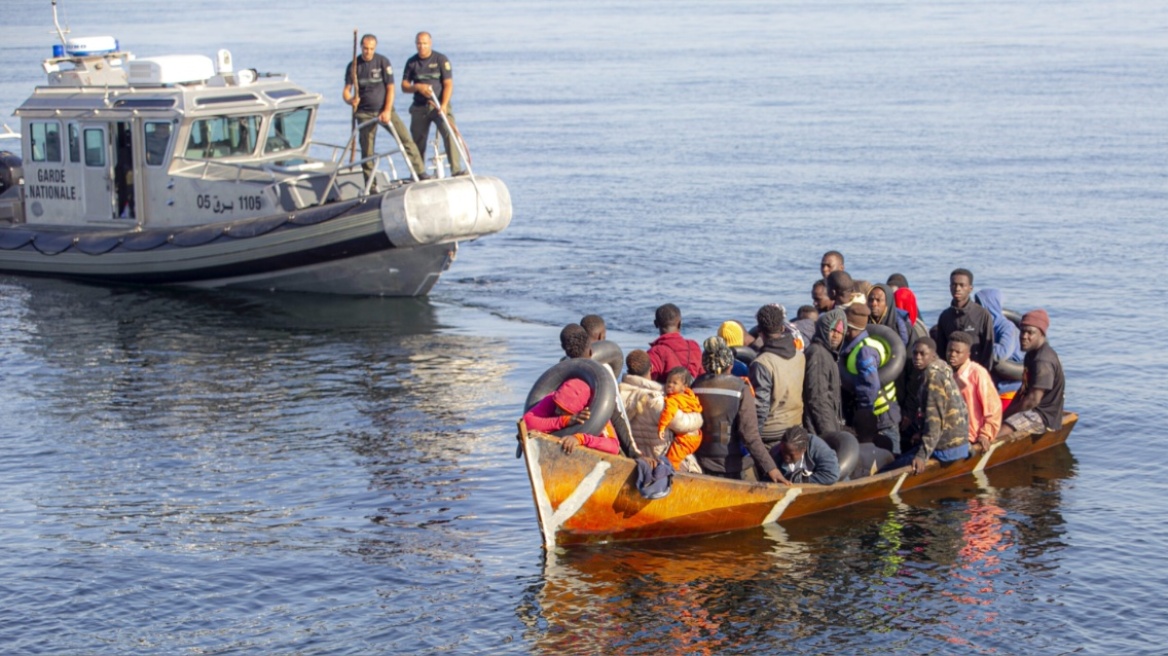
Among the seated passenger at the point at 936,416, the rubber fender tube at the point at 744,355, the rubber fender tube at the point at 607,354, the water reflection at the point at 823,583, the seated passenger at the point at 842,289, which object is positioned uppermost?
the seated passenger at the point at 842,289

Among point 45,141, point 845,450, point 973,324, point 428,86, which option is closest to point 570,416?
point 845,450

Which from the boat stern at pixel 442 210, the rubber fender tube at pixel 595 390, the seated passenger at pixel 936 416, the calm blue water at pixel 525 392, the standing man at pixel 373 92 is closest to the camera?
the calm blue water at pixel 525 392

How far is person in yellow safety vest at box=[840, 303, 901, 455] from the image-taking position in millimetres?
12938

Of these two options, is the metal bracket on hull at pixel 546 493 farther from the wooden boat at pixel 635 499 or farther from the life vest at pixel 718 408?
the life vest at pixel 718 408

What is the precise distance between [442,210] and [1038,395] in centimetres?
892

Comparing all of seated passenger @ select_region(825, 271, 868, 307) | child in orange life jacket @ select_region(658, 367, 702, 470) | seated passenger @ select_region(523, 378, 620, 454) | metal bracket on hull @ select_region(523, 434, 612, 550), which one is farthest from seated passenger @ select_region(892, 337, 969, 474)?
metal bracket on hull @ select_region(523, 434, 612, 550)

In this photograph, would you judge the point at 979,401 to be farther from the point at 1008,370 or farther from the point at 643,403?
the point at 643,403

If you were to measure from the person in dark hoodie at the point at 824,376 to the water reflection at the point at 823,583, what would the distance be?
88 cm

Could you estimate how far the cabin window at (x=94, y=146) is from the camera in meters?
22.7

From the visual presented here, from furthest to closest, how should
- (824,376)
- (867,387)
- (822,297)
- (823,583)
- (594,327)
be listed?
(822,297)
(867,387)
(824,376)
(594,327)
(823,583)

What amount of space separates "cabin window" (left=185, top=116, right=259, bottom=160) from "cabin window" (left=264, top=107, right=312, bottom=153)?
0.28 metres

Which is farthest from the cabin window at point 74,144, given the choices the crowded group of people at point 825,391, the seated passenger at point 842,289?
the seated passenger at point 842,289

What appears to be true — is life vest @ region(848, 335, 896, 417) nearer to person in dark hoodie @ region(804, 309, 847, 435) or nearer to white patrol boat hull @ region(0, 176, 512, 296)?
person in dark hoodie @ region(804, 309, 847, 435)

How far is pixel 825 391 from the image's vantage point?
41.5 feet
